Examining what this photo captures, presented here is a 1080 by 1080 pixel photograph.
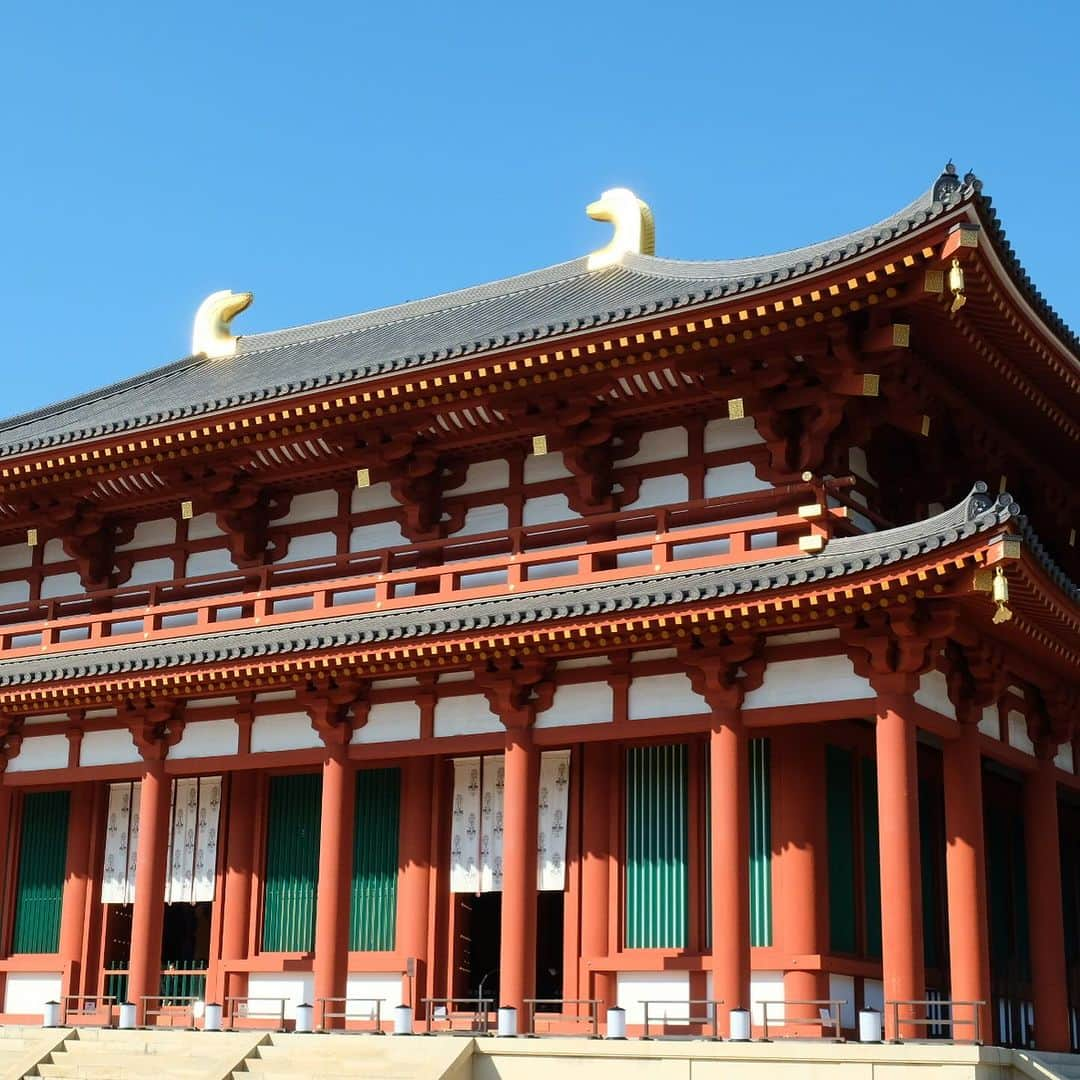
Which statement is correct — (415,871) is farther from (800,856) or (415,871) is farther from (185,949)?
(800,856)

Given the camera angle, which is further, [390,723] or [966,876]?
[390,723]

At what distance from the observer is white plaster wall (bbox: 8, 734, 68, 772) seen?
73.7 ft

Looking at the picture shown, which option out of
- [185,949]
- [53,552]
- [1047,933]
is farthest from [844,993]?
[53,552]

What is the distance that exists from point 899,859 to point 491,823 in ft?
18.0

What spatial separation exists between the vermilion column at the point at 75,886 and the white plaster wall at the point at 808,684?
32.9 feet

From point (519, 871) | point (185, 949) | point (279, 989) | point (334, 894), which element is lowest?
point (279, 989)

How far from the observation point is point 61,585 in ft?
80.3

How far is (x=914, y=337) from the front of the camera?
18.4 m

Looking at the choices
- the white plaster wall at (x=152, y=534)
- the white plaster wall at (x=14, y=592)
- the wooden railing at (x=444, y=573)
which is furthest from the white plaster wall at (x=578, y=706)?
the white plaster wall at (x=14, y=592)

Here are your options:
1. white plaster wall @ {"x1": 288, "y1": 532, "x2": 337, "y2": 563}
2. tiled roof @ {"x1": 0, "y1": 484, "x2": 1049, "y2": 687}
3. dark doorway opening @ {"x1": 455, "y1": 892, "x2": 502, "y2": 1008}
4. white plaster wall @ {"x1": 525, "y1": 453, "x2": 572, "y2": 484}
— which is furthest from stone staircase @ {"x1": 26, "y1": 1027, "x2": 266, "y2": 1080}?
white plaster wall @ {"x1": 525, "y1": 453, "x2": 572, "y2": 484}

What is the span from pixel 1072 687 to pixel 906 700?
4.25m

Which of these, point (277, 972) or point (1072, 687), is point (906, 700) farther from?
point (277, 972)

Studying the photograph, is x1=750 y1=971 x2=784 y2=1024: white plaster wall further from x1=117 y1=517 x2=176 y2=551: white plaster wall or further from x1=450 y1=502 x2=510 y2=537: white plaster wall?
x1=117 y1=517 x2=176 y2=551: white plaster wall

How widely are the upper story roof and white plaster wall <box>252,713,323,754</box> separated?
4039mm
